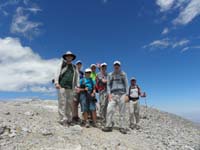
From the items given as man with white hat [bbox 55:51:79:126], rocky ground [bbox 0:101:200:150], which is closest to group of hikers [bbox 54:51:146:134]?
man with white hat [bbox 55:51:79:126]

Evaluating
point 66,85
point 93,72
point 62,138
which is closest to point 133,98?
point 93,72

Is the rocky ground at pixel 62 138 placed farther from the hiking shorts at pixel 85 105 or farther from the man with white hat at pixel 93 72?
the man with white hat at pixel 93 72

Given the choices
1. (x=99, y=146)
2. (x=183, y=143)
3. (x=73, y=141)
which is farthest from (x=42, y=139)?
(x=183, y=143)

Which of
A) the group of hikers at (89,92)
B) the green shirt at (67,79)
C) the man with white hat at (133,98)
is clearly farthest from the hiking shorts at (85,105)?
the man with white hat at (133,98)

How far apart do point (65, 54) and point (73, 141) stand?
12.1 feet

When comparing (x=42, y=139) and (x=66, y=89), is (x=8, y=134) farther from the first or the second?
(x=66, y=89)

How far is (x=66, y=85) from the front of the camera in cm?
1130

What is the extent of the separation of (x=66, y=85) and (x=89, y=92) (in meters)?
1.07

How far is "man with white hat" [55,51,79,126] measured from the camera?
11.1 m

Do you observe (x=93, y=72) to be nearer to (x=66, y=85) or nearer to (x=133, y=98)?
(x=66, y=85)

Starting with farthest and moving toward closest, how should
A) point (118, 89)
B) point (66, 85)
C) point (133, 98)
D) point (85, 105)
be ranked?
1. point (133, 98)
2. point (118, 89)
3. point (85, 105)
4. point (66, 85)

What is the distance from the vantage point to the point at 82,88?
38.4 feet

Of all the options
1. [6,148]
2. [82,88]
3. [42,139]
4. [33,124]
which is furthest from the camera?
[82,88]

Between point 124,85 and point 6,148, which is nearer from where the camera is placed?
point 6,148
